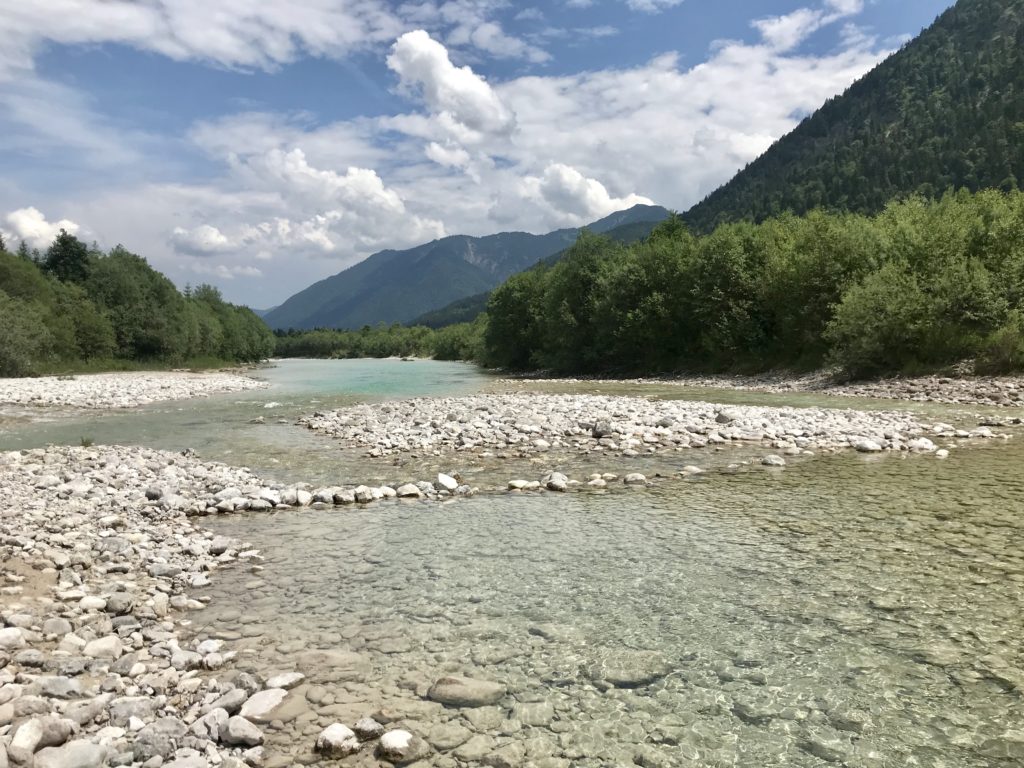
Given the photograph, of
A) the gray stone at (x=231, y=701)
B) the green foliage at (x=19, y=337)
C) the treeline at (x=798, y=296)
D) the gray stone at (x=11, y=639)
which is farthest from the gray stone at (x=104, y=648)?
the green foliage at (x=19, y=337)

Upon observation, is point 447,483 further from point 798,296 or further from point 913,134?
point 913,134

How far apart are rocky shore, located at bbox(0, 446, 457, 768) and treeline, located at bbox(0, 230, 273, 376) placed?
55.5 m

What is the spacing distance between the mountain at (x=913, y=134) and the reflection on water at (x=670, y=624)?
8831cm

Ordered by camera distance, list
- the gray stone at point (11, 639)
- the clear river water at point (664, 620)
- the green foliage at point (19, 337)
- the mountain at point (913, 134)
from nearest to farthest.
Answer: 1. the clear river water at point (664, 620)
2. the gray stone at point (11, 639)
3. the green foliage at point (19, 337)
4. the mountain at point (913, 134)

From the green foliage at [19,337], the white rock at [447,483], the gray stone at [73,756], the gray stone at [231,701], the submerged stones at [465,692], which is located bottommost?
the submerged stones at [465,692]

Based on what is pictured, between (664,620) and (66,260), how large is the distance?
94.6 m

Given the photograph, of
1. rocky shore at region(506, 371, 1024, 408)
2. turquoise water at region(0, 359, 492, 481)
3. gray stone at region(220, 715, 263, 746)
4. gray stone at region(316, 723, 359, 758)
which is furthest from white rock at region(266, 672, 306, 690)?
rocky shore at region(506, 371, 1024, 408)

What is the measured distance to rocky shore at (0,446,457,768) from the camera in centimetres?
443

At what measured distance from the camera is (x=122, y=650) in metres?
5.98

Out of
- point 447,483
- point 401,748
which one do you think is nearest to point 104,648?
point 401,748

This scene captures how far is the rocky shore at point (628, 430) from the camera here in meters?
17.0

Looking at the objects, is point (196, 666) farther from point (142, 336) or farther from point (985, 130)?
point (985, 130)

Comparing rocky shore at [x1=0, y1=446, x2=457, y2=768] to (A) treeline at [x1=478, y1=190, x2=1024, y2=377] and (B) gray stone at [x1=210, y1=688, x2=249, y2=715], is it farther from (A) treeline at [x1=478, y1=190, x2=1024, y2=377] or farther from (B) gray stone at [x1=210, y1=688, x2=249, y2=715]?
(A) treeline at [x1=478, y1=190, x2=1024, y2=377]

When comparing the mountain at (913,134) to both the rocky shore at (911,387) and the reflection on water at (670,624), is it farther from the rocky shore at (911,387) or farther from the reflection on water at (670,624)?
the reflection on water at (670,624)
